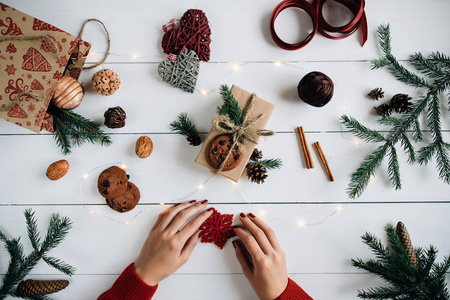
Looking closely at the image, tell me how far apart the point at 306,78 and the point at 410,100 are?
43cm

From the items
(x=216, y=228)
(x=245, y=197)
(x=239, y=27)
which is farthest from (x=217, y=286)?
(x=239, y=27)

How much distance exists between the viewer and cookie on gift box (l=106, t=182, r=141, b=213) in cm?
90

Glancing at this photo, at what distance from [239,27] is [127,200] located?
0.75m

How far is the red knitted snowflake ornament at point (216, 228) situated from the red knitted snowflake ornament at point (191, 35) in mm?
579

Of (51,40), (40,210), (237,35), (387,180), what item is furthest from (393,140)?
(40,210)

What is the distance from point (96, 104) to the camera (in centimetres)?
95

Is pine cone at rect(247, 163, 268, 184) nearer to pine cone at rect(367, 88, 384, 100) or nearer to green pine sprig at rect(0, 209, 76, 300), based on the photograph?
pine cone at rect(367, 88, 384, 100)

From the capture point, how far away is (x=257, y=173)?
86 cm

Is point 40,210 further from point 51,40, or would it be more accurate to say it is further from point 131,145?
point 51,40

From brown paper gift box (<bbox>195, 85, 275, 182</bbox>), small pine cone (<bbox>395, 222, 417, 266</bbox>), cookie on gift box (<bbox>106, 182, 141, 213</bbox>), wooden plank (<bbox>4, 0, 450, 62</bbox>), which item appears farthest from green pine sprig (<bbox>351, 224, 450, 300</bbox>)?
cookie on gift box (<bbox>106, 182, 141, 213</bbox>)

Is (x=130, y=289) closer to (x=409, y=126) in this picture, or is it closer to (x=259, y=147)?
(x=259, y=147)

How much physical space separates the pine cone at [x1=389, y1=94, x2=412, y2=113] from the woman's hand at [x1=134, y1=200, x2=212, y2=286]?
760 millimetres

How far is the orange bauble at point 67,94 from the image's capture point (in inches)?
32.8

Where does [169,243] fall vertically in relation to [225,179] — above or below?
below
